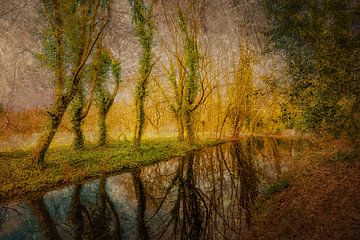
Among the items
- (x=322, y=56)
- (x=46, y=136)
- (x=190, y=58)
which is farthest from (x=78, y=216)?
(x=190, y=58)

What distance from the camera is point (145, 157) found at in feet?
67.7

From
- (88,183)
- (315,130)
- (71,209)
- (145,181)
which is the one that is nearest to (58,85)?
(88,183)

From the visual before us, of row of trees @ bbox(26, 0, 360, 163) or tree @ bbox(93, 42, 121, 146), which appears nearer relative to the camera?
row of trees @ bbox(26, 0, 360, 163)

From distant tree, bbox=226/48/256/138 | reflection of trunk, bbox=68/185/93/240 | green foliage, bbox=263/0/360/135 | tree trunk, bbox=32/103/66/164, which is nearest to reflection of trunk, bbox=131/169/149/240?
reflection of trunk, bbox=68/185/93/240

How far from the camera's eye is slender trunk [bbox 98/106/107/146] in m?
28.3

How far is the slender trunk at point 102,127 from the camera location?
28309 millimetres

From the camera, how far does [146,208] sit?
1019 centimetres

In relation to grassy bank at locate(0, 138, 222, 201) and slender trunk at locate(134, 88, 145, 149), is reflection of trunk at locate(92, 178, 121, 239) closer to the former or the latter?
grassy bank at locate(0, 138, 222, 201)

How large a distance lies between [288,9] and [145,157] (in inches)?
490

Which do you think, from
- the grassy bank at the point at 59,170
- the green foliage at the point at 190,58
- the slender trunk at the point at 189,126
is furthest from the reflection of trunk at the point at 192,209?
the green foliage at the point at 190,58

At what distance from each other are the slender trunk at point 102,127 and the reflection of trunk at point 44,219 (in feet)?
55.9

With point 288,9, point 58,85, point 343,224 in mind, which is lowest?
point 343,224

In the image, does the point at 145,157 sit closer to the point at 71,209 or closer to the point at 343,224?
the point at 71,209

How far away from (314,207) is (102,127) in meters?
24.3
